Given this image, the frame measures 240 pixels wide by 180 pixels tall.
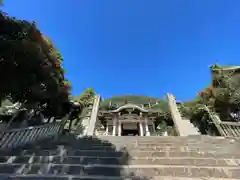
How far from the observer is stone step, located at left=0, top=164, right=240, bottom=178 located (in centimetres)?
268

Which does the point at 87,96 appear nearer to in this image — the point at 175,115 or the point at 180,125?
the point at 175,115

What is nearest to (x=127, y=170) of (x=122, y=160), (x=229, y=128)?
(x=122, y=160)

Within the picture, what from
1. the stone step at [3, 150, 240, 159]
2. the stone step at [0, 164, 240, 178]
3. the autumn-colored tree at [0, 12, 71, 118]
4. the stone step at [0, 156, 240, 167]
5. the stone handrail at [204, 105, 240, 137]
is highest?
the autumn-colored tree at [0, 12, 71, 118]

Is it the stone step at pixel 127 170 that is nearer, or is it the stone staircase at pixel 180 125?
the stone step at pixel 127 170

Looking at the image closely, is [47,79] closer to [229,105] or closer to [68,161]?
[68,161]

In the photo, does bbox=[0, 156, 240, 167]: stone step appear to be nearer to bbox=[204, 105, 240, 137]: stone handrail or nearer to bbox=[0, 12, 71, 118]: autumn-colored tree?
bbox=[0, 12, 71, 118]: autumn-colored tree

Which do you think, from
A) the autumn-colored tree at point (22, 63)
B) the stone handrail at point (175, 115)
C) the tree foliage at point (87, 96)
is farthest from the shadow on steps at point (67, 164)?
the tree foliage at point (87, 96)

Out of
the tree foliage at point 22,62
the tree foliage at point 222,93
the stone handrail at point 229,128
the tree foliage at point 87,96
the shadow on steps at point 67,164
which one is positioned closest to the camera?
the shadow on steps at point 67,164

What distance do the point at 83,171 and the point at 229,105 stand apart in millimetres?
7999

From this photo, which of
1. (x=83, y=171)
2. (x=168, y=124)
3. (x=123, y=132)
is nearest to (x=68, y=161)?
(x=83, y=171)

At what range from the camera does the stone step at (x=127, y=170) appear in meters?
2.68

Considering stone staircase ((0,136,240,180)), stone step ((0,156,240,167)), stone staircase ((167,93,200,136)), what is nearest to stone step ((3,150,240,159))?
stone staircase ((0,136,240,180))

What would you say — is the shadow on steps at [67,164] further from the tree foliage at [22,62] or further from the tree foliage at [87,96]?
the tree foliage at [87,96]

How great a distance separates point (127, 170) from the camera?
2.84 meters
